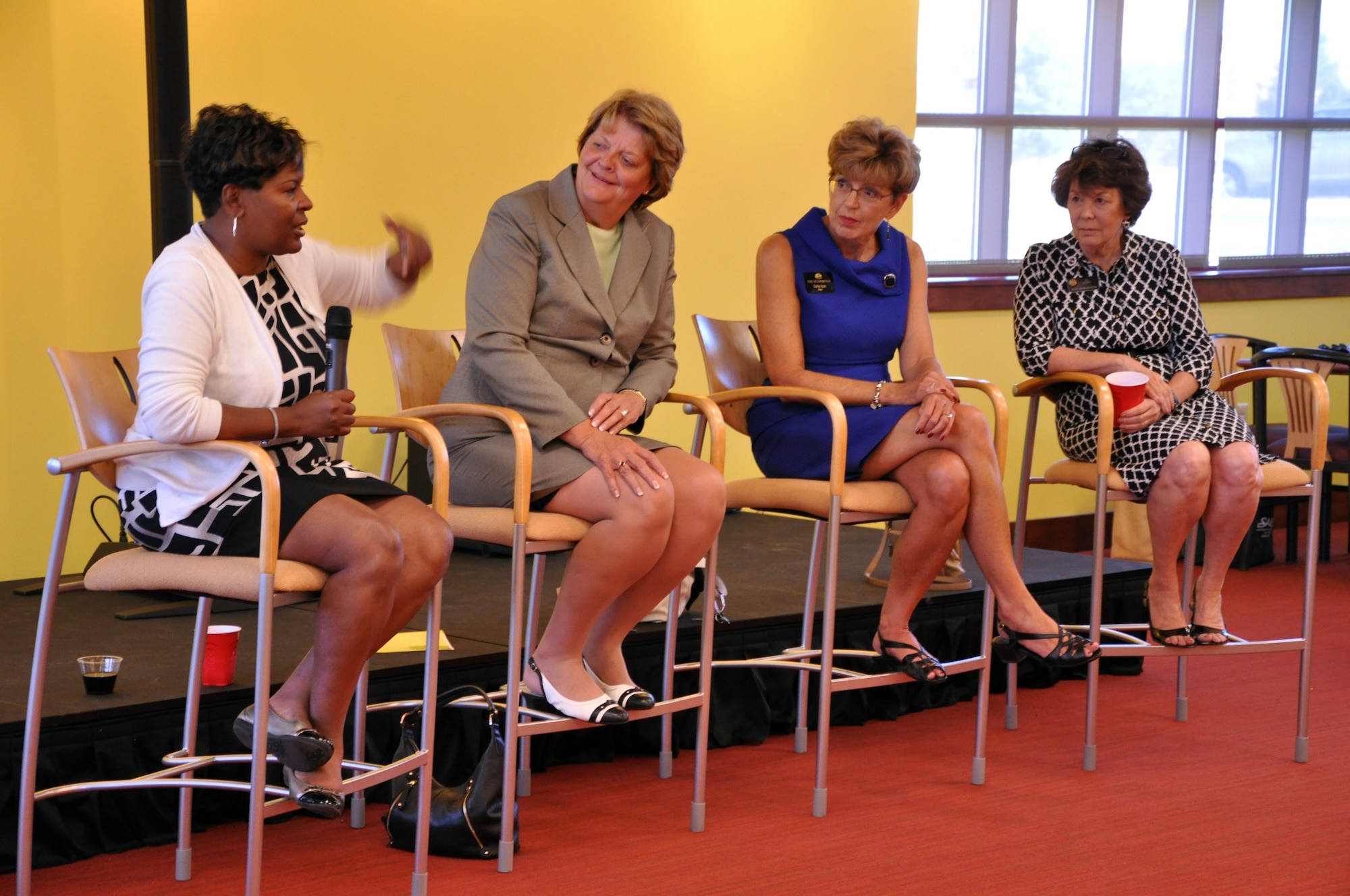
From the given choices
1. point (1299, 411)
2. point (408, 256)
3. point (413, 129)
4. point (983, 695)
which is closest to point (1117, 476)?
point (983, 695)

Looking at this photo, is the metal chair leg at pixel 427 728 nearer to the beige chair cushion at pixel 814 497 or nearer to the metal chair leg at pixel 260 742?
the metal chair leg at pixel 260 742

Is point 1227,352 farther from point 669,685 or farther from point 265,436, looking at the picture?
point 265,436

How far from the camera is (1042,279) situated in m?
3.24

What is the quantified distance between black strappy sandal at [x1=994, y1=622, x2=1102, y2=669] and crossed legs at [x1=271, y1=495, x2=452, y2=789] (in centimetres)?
123

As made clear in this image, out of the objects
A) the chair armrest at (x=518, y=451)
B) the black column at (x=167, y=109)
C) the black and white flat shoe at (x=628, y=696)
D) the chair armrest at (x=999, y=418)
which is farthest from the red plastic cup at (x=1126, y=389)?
the black column at (x=167, y=109)

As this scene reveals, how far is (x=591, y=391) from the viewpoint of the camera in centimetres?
260

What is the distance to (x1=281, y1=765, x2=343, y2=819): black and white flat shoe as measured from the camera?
2.00m

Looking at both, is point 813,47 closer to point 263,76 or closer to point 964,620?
point 263,76

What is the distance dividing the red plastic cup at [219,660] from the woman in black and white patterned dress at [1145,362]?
1757 mm

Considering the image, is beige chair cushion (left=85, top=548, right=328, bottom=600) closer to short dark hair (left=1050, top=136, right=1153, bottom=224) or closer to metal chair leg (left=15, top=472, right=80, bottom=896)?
metal chair leg (left=15, top=472, right=80, bottom=896)

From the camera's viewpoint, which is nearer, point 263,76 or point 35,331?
point 35,331

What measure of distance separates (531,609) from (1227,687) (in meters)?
1.86

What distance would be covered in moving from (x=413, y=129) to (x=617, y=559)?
7.40 feet

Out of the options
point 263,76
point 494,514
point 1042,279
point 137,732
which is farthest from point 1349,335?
point 137,732
